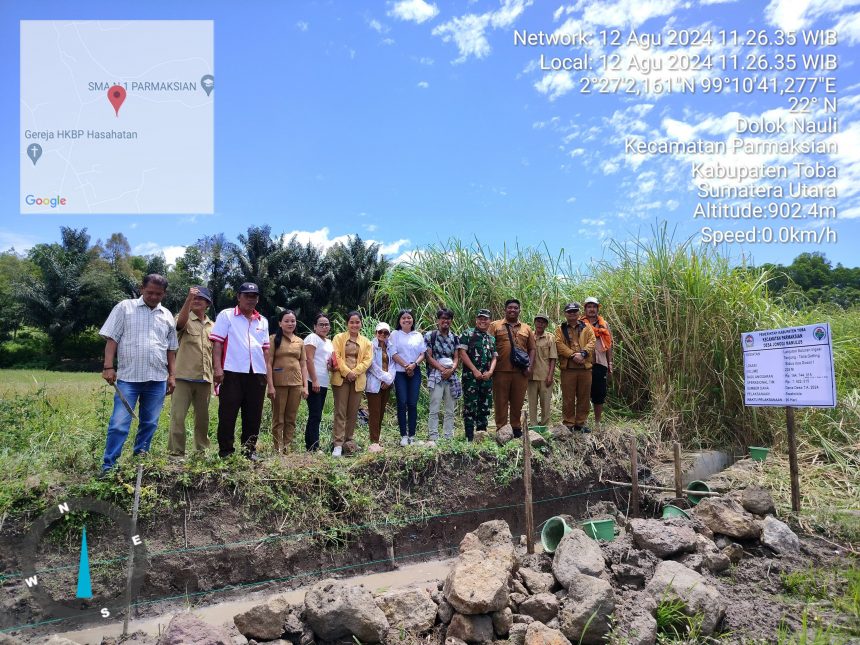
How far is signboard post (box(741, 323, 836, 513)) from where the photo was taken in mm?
5036

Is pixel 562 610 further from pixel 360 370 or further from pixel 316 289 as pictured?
pixel 316 289

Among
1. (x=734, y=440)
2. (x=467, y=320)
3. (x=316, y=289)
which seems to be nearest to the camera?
(x=734, y=440)

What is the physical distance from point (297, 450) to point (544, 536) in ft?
8.82

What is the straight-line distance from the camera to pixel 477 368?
6160mm

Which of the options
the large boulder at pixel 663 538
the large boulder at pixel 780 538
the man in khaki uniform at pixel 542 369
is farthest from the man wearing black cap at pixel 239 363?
the large boulder at pixel 780 538

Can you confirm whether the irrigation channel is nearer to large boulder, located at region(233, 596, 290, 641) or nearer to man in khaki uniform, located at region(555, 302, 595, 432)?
large boulder, located at region(233, 596, 290, 641)

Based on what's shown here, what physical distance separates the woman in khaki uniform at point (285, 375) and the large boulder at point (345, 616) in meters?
2.17

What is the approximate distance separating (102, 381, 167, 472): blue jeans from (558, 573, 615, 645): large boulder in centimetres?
350

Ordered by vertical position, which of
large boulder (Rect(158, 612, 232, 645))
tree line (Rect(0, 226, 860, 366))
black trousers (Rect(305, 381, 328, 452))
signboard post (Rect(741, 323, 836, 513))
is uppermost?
tree line (Rect(0, 226, 860, 366))

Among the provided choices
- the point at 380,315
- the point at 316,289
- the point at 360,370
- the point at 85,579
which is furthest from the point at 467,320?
the point at 316,289

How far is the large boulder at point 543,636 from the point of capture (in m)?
3.28

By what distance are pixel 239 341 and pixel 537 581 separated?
3131 mm

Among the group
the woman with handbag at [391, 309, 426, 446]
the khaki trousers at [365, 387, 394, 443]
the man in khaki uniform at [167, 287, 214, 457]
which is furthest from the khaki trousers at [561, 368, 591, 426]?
the man in khaki uniform at [167, 287, 214, 457]

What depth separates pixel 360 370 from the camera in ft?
19.1
